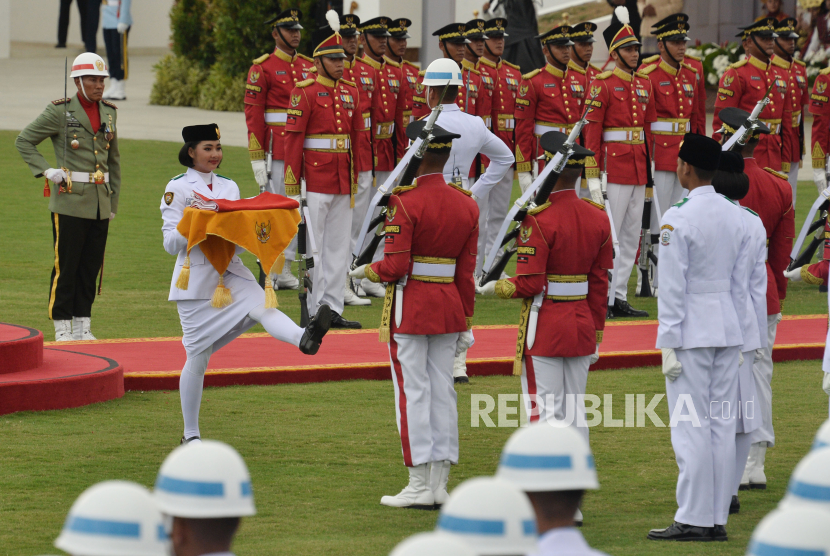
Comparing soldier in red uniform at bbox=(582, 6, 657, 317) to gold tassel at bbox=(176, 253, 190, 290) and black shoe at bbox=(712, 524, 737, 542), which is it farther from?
black shoe at bbox=(712, 524, 737, 542)

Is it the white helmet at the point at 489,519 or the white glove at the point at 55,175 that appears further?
the white glove at the point at 55,175

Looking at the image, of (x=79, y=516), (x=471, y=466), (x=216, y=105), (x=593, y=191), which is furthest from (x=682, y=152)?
(x=216, y=105)

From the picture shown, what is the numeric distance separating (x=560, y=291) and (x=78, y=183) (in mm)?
4676

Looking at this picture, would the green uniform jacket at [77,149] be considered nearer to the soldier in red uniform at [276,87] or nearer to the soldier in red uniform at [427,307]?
the soldier in red uniform at [276,87]

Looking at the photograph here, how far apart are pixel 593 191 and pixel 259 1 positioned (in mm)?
12487

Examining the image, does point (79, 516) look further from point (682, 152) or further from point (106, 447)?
point (106, 447)

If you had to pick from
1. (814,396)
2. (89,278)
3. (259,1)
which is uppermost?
(259,1)

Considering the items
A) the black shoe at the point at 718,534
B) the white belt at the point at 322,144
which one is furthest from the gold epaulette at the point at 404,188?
the white belt at the point at 322,144

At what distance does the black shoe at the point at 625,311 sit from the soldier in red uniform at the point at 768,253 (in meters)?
4.16

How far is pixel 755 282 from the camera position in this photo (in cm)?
605

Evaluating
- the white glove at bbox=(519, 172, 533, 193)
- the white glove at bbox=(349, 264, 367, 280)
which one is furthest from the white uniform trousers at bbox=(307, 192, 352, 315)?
the white glove at bbox=(349, 264, 367, 280)

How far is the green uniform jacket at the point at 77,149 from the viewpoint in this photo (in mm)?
9547

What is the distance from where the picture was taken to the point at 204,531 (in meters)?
2.74

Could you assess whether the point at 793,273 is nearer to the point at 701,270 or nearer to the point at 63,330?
the point at 701,270
